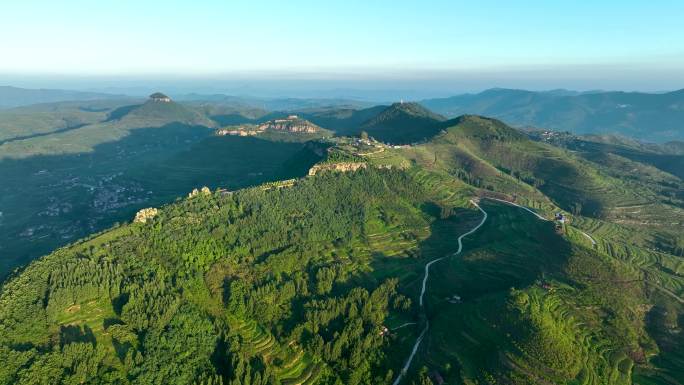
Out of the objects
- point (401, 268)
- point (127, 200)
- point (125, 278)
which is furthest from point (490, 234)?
point (127, 200)

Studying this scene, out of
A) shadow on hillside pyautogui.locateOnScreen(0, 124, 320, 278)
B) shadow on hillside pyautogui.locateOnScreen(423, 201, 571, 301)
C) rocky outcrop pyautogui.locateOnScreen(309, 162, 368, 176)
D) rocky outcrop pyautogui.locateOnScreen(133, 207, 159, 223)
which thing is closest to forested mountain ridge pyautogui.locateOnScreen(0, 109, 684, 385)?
shadow on hillside pyautogui.locateOnScreen(423, 201, 571, 301)

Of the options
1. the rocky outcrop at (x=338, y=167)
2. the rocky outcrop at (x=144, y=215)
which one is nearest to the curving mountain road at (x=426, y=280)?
the rocky outcrop at (x=338, y=167)

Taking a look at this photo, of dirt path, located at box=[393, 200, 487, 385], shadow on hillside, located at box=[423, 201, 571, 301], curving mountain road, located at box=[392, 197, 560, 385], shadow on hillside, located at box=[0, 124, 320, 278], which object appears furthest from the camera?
shadow on hillside, located at box=[0, 124, 320, 278]

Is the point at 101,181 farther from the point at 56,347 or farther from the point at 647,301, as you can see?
the point at 647,301

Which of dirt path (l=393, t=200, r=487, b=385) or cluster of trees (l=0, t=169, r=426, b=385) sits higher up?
cluster of trees (l=0, t=169, r=426, b=385)

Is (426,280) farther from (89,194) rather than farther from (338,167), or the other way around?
(89,194)

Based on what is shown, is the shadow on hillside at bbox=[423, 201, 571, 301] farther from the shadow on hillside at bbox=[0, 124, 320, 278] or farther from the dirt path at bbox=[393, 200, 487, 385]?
the shadow on hillside at bbox=[0, 124, 320, 278]

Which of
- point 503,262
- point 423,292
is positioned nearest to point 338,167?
point 423,292

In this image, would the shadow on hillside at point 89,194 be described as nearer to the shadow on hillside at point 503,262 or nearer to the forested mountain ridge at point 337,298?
the forested mountain ridge at point 337,298
